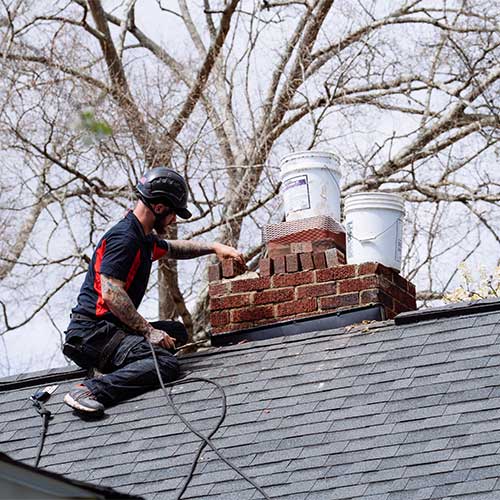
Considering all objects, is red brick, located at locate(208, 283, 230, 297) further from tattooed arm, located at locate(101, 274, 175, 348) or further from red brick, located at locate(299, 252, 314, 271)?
tattooed arm, located at locate(101, 274, 175, 348)

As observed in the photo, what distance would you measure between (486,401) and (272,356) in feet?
5.72

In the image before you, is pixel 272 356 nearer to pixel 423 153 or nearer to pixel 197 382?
pixel 197 382

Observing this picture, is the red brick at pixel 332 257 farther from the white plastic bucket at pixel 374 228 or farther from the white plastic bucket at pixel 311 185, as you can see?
the white plastic bucket at pixel 311 185

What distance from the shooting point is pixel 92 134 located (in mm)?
16297

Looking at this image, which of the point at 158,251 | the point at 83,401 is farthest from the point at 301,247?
the point at 83,401

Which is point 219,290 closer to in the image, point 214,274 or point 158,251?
point 214,274

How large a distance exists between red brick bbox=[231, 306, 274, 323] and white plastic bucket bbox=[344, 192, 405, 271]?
1.99ft

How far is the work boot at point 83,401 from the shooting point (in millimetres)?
7008

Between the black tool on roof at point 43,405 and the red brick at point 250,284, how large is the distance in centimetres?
130

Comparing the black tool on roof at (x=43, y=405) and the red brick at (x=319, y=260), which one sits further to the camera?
the red brick at (x=319, y=260)

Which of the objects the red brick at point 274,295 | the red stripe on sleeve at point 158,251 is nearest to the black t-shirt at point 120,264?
the red stripe on sleeve at point 158,251

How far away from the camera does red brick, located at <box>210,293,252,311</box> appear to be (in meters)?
7.96

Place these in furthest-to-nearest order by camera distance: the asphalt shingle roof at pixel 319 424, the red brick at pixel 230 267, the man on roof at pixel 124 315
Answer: the red brick at pixel 230 267 < the man on roof at pixel 124 315 < the asphalt shingle roof at pixel 319 424

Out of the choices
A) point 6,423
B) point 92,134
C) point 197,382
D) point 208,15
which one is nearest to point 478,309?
point 197,382
